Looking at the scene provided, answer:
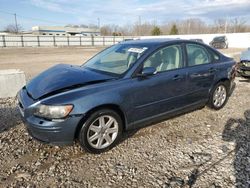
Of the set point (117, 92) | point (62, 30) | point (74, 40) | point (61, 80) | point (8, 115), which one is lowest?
point (8, 115)

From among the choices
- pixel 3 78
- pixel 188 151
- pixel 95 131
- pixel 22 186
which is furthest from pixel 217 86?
pixel 3 78

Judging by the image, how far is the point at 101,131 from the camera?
3.26m

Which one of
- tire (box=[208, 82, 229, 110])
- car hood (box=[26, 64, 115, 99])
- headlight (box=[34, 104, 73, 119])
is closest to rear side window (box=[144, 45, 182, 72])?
car hood (box=[26, 64, 115, 99])

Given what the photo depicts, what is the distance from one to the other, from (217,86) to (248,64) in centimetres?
355

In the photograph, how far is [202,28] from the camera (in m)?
66.1

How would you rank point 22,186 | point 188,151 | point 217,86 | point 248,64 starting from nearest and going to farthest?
point 22,186 → point 188,151 → point 217,86 → point 248,64

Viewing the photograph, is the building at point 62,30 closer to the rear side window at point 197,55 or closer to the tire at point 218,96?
the tire at point 218,96

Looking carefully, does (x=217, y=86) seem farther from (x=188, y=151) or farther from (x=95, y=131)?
(x=95, y=131)

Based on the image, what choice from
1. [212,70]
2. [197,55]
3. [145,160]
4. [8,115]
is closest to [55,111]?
[145,160]

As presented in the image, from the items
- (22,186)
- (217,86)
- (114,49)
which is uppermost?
(114,49)

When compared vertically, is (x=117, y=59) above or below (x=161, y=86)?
above

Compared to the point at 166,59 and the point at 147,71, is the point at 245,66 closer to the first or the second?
the point at 166,59

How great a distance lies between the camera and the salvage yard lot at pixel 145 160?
2717mm

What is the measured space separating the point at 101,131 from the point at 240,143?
2.25 metres
